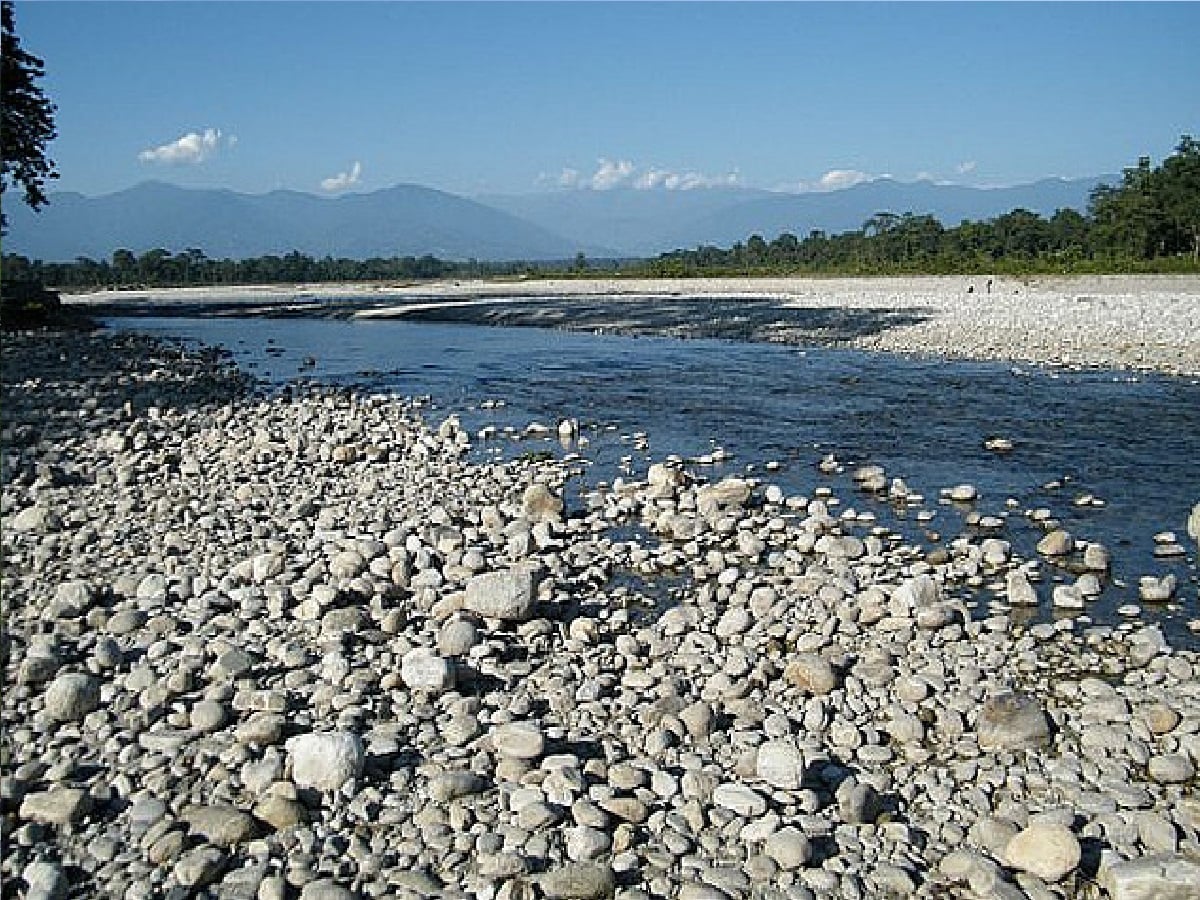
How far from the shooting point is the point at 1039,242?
74.8 m

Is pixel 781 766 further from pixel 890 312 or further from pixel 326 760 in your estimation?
pixel 890 312

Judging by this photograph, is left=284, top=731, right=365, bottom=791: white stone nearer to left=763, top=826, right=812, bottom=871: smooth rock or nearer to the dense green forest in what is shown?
left=763, top=826, right=812, bottom=871: smooth rock

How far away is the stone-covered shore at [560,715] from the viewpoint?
3691 millimetres

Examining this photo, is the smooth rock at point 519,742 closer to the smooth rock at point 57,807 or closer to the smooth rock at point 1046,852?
the smooth rock at point 57,807

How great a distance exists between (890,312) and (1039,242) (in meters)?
48.9

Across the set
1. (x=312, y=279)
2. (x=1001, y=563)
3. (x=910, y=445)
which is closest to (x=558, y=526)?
(x=1001, y=563)

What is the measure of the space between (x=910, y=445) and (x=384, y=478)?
6.66 metres

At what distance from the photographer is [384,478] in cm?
1009

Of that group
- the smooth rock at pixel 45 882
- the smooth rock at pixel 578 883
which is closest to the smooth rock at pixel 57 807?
the smooth rock at pixel 45 882

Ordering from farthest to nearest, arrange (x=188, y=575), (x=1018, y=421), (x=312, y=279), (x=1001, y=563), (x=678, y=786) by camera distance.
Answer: (x=312, y=279) < (x=1018, y=421) < (x=1001, y=563) < (x=188, y=575) < (x=678, y=786)

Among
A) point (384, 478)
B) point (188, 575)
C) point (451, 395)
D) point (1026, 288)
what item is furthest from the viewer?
point (1026, 288)

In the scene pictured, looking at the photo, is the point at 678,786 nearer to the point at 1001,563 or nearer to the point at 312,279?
the point at 1001,563

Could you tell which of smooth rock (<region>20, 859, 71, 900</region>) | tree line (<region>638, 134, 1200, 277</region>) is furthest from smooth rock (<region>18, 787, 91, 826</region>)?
tree line (<region>638, 134, 1200, 277</region>)

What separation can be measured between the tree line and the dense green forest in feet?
0.25
